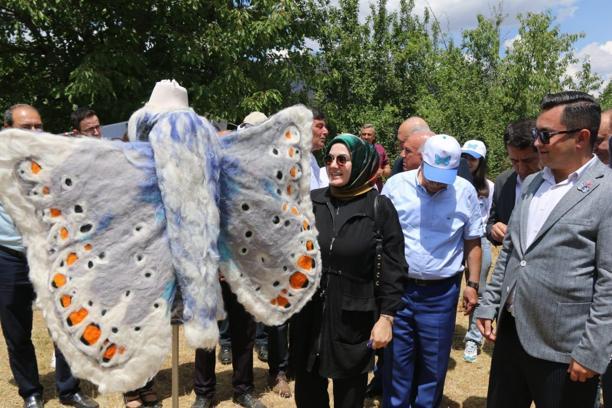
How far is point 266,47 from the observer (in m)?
9.38

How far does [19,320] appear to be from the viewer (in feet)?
11.3

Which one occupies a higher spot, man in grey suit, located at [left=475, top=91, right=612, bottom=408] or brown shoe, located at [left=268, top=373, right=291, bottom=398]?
man in grey suit, located at [left=475, top=91, right=612, bottom=408]

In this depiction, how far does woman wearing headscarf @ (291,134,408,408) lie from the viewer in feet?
8.18

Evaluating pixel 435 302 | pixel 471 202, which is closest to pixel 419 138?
pixel 471 202

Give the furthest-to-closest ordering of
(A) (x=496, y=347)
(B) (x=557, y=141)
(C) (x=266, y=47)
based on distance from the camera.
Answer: (C) (x=266, y=47) < (A) (x=496, y=347) < (B) (x=557, y=141)

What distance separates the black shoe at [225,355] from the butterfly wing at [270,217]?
2.90 m

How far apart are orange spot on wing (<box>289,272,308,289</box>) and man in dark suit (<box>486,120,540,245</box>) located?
6.53 ft

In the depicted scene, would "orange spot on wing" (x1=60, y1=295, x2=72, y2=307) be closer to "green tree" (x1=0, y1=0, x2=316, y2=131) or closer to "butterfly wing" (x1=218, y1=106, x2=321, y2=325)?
"butterfly wing" (x1=218, y1=106, x2=321, y2=325)

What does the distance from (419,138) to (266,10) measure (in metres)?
6.28

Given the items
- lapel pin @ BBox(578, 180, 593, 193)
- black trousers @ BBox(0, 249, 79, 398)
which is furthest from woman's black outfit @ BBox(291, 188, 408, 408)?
black trousers @ BBox(0, 249, 79, 398)

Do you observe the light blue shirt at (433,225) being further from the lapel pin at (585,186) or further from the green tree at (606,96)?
the green tree at (606,96)

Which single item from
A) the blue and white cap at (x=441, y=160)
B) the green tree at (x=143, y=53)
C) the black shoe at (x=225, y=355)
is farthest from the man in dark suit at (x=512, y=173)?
the green tree at (x=143, y=53)

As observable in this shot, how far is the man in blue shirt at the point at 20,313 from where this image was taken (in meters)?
3.28

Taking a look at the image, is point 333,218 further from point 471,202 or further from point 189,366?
point 189,366
